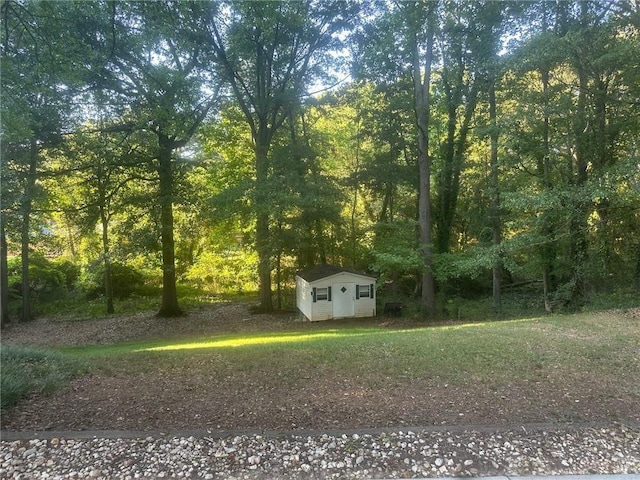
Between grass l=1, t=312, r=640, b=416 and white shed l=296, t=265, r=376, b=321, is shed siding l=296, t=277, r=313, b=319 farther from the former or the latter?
grass l=1, t=312, r=640, b=416

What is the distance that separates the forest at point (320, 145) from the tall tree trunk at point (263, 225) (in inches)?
4.0

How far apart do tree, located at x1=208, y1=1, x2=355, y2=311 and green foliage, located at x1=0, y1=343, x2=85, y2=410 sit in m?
8.63

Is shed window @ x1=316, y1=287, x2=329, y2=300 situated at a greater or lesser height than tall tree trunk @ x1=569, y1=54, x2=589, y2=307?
lesser

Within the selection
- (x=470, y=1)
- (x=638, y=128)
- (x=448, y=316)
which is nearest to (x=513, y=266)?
(x=448, y=316)

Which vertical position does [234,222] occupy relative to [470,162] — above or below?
below

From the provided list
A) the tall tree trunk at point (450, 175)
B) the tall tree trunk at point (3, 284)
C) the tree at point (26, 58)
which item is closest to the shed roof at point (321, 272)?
the tall tree trunk at point (450, 175)

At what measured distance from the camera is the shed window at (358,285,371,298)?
16.4 m

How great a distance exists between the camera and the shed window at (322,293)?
51.5 feet

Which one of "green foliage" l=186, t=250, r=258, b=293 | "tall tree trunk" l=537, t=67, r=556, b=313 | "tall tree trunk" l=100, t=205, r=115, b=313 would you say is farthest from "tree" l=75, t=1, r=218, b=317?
"tall tree trunk" l=537, t=67, r=556, b=313

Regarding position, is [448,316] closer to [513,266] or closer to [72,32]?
[513,266]

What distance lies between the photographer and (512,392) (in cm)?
420

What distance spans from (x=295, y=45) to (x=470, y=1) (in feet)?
20.5

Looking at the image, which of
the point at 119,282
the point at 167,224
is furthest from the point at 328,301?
the point at 119,282

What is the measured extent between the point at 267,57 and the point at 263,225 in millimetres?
6298
